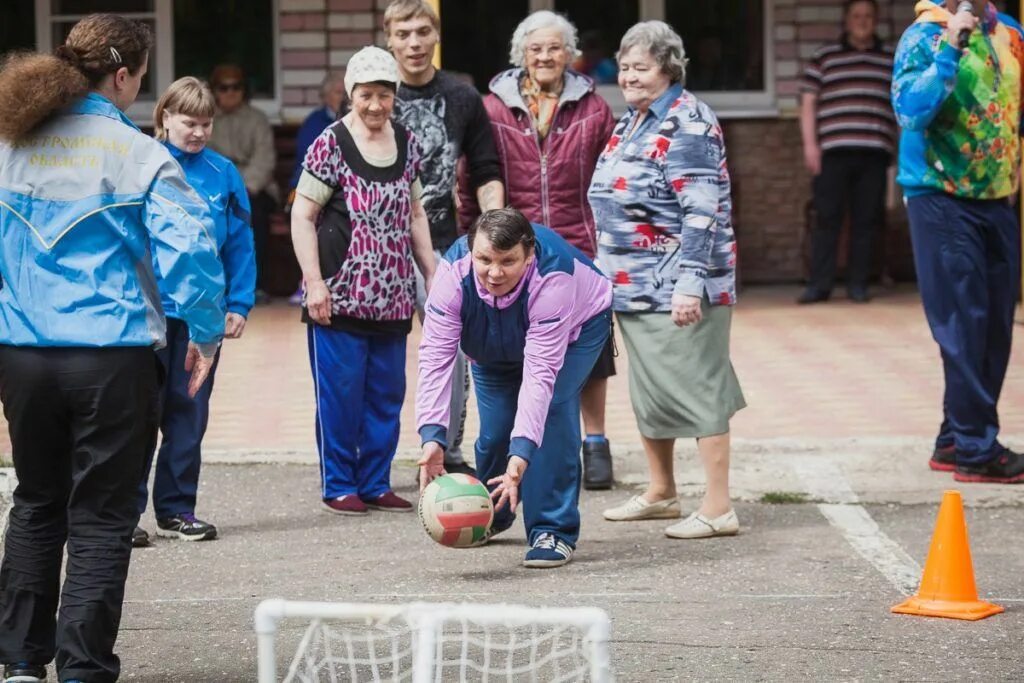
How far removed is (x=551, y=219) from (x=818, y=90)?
610 cm

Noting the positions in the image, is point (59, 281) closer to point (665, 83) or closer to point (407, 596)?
point (407, 596)

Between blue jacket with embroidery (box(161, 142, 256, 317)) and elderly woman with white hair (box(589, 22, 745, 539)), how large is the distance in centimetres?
129

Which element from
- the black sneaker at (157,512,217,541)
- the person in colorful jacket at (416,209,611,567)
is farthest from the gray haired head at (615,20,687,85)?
the black sneaker at (157,512,217,541)

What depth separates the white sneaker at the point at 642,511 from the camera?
7.11 m

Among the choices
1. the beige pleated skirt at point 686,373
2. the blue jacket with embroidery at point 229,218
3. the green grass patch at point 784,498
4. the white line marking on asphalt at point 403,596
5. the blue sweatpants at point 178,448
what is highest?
the blue jacket with embroidery at point 229,218

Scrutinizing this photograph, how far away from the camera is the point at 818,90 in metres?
13.2

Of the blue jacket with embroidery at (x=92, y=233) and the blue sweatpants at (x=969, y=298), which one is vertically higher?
the blue jacket with embroidery at (x=92, y=233)

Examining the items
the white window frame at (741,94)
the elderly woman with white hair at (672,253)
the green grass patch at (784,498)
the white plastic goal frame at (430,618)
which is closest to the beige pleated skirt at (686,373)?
the elderly woman with white hair at (672,253)

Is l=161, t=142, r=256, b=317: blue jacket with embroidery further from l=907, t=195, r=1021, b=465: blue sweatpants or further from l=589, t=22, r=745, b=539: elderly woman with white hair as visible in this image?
l=907, t=195, r=1021, b=465: blue sweatpants

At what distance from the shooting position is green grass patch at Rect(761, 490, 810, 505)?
7.46 metres

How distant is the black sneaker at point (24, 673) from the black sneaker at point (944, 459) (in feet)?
14.1

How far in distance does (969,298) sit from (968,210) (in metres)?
0.37

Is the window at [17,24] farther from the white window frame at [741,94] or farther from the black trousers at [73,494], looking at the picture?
the black trousers at [73,494]

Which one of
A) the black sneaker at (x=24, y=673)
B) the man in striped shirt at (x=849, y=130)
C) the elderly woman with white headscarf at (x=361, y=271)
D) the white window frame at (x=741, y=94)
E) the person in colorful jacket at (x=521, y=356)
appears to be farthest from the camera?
the white window frame at (x=741, y=94)
